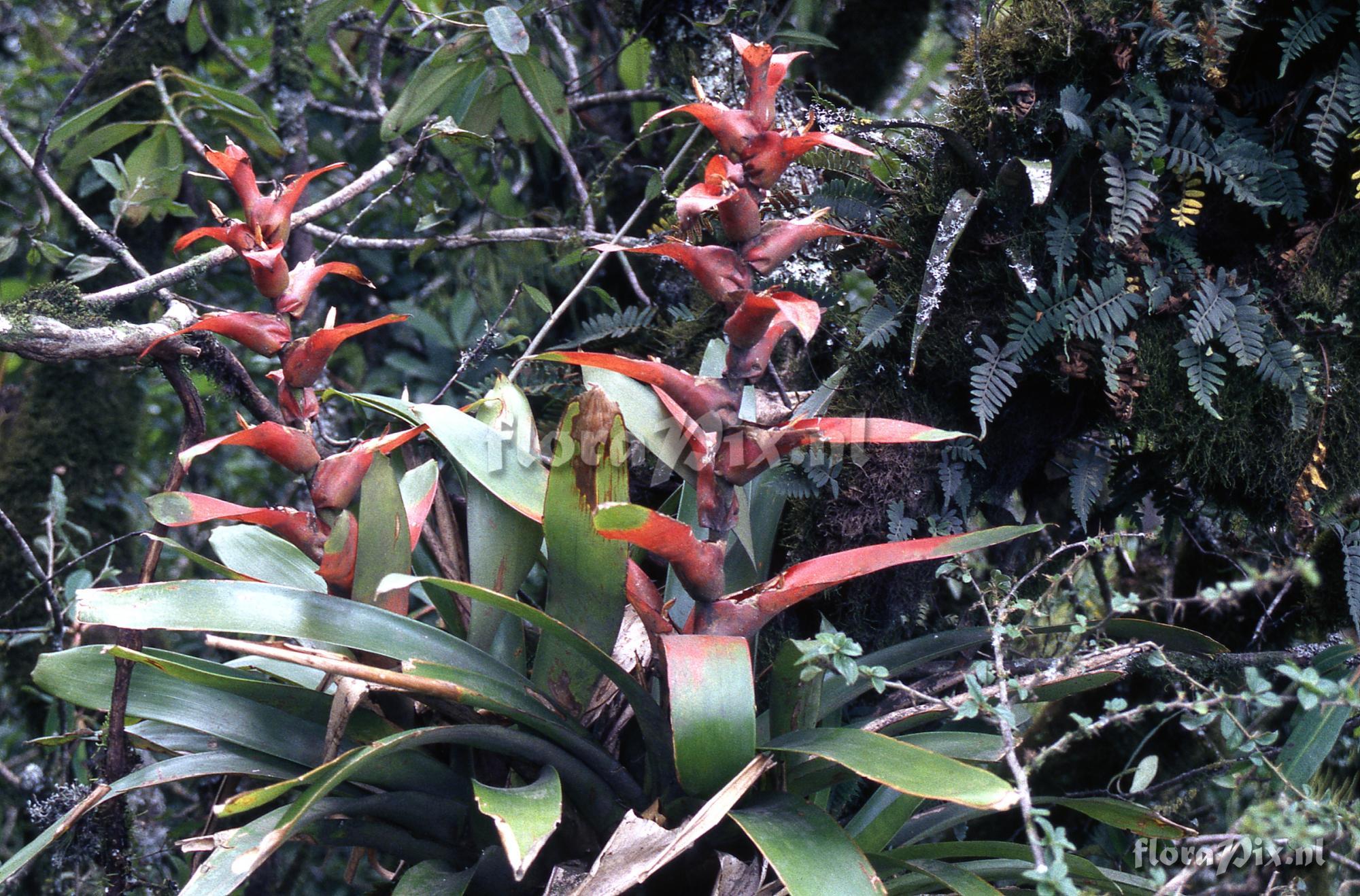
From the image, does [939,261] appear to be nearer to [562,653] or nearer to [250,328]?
[562,653]

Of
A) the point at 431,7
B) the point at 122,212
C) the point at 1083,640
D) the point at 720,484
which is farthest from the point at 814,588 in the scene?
the point at 431,7

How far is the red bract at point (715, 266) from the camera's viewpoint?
967 mm

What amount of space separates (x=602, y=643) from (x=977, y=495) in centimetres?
61

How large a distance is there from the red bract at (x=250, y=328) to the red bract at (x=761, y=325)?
1.77ft

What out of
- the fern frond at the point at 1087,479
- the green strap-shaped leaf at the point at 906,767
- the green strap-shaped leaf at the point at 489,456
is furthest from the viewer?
the fern frond at the point at 1087,479

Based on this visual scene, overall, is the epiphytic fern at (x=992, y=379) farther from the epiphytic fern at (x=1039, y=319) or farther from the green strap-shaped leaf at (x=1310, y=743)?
the green strap-shaped leaf at (x=1310, y=743)

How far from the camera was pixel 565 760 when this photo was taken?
1.09 metres

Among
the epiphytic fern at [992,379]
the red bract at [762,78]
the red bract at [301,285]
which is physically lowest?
the epiphytic fern at [992,379]

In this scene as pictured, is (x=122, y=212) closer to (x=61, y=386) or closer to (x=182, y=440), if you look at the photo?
(x=182, y=440)

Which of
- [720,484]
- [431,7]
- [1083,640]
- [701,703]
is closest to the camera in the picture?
[701,703]

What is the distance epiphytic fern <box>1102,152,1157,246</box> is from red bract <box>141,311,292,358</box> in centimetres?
102

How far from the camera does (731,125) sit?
37.8 inches

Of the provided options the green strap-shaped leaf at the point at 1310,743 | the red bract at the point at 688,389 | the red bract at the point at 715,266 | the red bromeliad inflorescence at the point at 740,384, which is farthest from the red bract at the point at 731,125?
the green strap-shaped leaf at the point at 1310,743

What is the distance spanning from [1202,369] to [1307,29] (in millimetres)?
421
